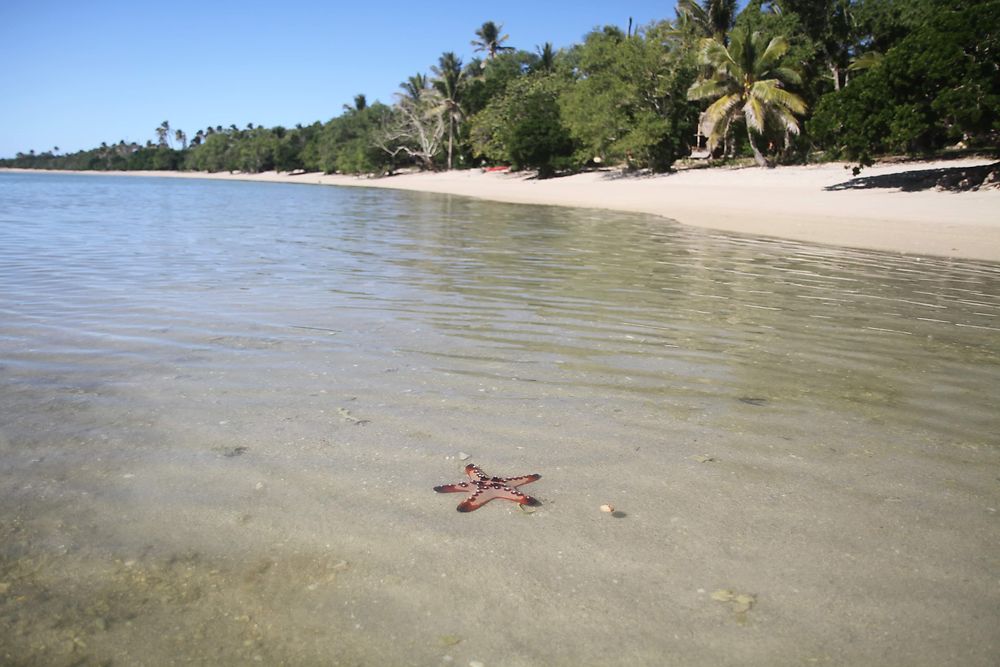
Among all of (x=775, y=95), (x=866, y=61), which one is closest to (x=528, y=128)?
(x=775, y=95)

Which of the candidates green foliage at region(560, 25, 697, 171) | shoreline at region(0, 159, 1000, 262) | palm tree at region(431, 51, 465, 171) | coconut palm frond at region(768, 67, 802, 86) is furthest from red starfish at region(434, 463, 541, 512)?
palm tree at region(431, 51, 465, 171)

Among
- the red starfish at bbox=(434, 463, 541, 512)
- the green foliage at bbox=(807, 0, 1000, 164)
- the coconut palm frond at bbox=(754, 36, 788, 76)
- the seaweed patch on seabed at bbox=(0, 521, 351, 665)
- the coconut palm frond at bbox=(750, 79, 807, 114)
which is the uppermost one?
the coconut palm frond at bbox=(754, 36, 788, 76)

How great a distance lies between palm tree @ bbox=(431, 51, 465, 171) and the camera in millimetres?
61312

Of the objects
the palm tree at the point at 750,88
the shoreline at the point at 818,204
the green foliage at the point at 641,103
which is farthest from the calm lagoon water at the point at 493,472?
the green foliage at the point at 641,103

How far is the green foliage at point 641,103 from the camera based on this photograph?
1490 inches

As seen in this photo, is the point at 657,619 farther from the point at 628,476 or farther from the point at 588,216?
the point at 588,216

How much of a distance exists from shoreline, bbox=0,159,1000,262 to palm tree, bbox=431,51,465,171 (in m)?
25.1

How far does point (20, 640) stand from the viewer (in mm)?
2076

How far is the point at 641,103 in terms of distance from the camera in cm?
3959

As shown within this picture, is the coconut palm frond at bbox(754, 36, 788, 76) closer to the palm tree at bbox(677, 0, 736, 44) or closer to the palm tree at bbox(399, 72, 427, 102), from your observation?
the palm tree at bbox(677, 0, 736, 44)

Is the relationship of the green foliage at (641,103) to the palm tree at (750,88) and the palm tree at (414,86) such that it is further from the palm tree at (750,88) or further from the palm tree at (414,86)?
the palm tree at (414,86)

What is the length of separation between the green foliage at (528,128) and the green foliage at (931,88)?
24.5 m

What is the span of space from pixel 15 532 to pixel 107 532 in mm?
360

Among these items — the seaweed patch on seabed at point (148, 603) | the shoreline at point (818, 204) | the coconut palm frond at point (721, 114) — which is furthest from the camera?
the coconut palm frond at point (721, 114)
